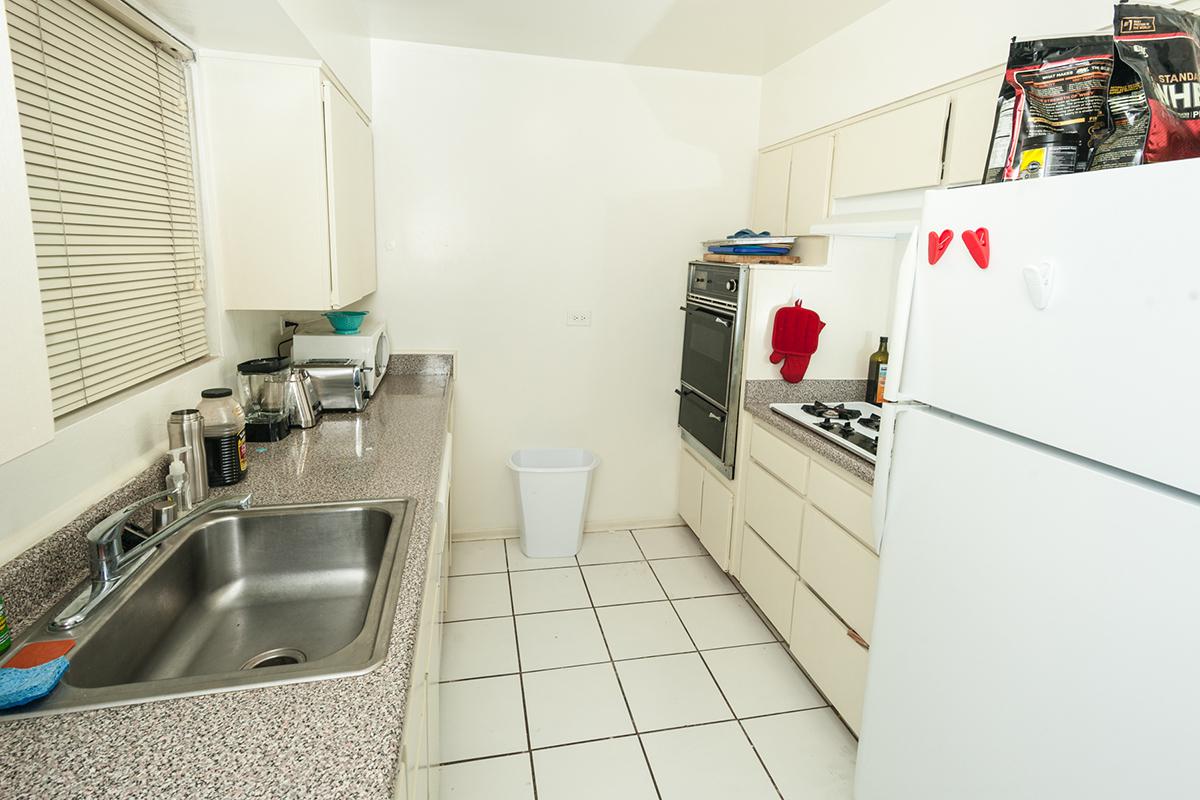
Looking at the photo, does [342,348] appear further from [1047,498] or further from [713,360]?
[1047,498]

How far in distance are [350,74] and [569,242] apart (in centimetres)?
118

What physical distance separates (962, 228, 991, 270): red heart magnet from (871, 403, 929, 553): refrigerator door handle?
0.34 m

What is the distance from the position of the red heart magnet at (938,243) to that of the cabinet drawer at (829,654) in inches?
47.0

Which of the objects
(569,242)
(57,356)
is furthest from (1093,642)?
(569,242)

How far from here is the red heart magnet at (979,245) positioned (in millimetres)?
1138

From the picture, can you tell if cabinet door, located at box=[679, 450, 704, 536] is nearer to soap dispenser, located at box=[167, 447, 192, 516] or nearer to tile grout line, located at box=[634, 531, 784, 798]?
tile grout line, located at box=[634, 531, 784, 798]

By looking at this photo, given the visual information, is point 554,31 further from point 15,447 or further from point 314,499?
point 15,447

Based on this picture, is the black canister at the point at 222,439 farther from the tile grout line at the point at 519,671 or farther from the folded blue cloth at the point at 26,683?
the tile grout line at the point at 519,671

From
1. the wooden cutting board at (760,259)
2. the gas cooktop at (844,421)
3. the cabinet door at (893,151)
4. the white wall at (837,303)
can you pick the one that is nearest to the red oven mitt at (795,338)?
the white wall at (837,303)

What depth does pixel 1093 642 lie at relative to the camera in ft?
3.15

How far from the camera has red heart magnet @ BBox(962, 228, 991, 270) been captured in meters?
1.14

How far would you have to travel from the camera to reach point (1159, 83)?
102 centimetres

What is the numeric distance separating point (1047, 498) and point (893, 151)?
61.0 inches

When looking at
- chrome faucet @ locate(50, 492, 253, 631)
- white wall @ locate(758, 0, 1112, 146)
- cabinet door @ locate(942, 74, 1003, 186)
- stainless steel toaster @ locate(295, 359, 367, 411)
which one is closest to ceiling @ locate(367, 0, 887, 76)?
white wall @ locate(758, 0, 1112, 146)
